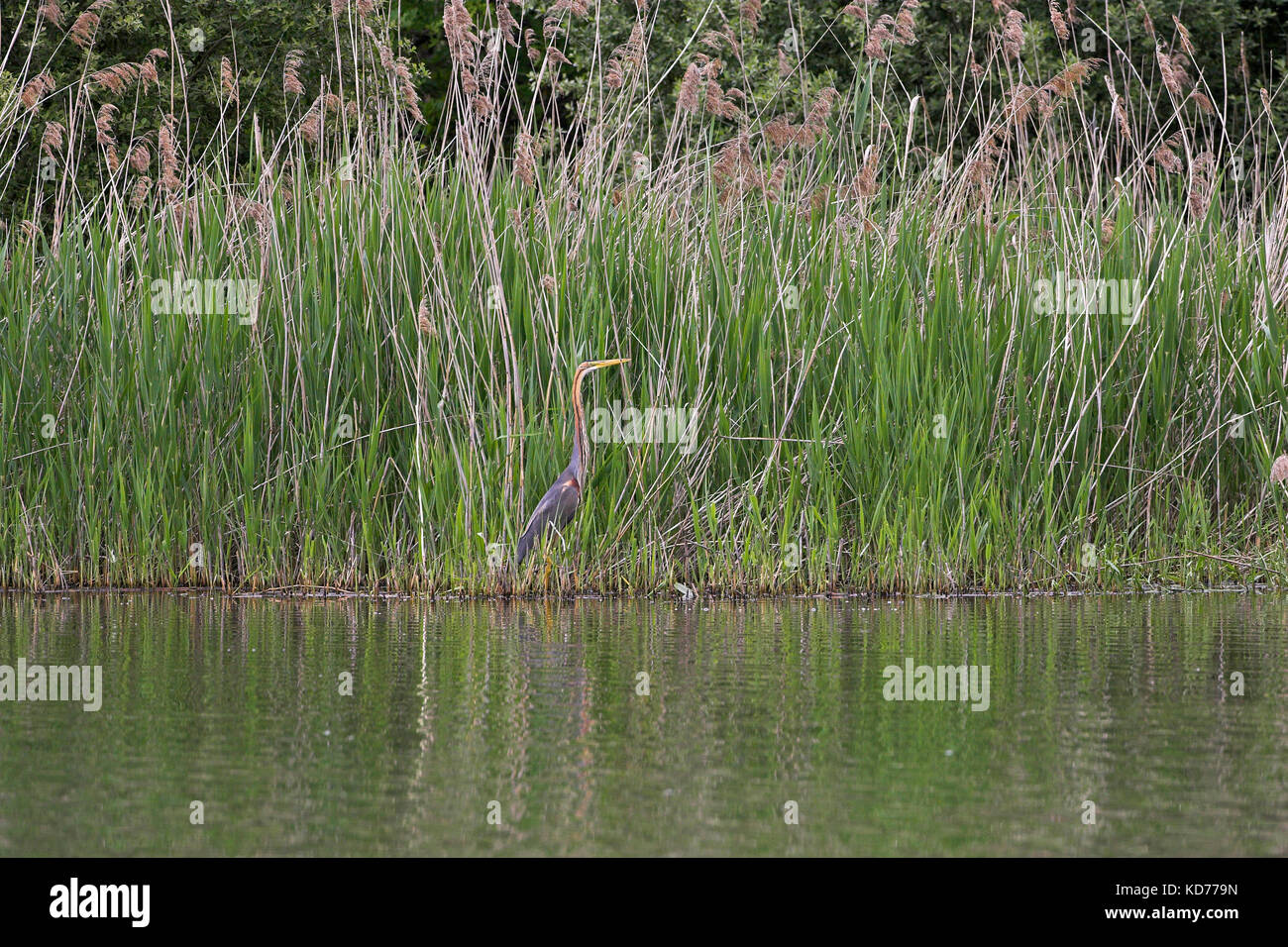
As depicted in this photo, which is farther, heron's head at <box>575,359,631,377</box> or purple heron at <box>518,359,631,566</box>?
heron's head at <box>575,359,631,377</box>

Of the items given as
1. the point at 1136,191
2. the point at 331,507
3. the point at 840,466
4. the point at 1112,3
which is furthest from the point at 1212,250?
the point at 1112,3

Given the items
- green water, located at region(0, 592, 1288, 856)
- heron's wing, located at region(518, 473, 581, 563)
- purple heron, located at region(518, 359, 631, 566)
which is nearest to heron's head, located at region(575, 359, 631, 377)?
purple heron, located at region(518, 359, 631, 566)

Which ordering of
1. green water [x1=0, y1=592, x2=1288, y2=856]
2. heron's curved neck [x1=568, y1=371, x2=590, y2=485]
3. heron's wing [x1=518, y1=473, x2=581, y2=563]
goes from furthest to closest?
heron's curved neck [x1=568, y1=371, x2=590, y2=485] → heron's wing [x1=518, y1=473, x2=581, y2=563] → green water [x1=0, y1=592, x2=1288, y2=856]

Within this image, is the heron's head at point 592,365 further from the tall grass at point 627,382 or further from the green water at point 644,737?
the green water at point 644,737

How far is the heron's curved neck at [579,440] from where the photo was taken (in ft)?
22.2

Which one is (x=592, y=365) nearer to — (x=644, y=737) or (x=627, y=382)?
(x=627, y=382)

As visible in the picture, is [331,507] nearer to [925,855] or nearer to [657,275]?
[657,275]

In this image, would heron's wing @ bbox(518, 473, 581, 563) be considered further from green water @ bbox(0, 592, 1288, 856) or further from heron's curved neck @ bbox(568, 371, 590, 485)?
green water @ bbox(0, 592, 1288, 856)

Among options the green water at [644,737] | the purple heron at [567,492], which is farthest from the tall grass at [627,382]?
the green water at [644,737]

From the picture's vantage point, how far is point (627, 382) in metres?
7.18

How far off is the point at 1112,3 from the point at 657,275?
342 inches

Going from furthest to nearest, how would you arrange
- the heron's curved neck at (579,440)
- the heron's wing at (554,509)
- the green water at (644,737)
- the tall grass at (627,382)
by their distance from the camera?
the tall grass at (627,382)
the heron's curved neck at (579,440)
the heron's wing at (554,509)
the green water at (644,737)

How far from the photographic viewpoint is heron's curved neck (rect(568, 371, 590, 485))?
6.78 m

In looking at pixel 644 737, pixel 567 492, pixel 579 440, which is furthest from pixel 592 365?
pixel 644 737
